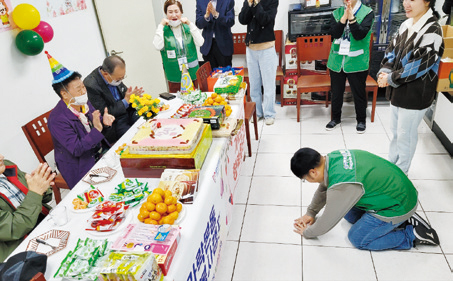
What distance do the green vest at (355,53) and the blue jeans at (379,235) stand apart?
1875 millimetres

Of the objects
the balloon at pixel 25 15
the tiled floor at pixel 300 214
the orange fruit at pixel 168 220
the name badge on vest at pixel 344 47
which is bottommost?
the tiled floor at pixel 300 214

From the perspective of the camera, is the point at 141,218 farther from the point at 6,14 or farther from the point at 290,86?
the point at 290,86

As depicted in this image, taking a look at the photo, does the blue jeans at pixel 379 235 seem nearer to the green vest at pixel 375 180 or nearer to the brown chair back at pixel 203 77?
the green vest at pixel 375 180

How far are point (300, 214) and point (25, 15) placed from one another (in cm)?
291

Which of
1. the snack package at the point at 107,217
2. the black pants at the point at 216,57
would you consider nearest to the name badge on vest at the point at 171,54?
the black pants at the point at 216,57

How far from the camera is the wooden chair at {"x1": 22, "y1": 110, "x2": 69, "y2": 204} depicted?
8.10ft

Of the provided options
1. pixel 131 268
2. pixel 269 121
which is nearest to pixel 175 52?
pixel 269 121

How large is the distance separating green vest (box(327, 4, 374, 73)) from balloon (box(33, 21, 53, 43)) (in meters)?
2.86

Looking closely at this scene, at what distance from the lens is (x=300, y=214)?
270 centimetres

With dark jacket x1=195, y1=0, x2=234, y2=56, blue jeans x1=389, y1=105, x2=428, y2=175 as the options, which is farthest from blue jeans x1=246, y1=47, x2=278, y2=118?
blue jeans x1=389, y1=105, x2=428, y2=175

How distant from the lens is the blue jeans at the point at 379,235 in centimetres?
218

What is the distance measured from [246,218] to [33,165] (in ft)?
7.20

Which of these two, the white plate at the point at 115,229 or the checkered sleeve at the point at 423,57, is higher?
the checkered sleeve at the point at 423,57

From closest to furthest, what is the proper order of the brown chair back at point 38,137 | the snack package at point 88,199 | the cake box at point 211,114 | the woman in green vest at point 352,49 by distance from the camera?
the snack package at point 88,199 → the cake box at point 211,114 → the brown chair back at point 38,137 → the woman in green vest at point 352,49
